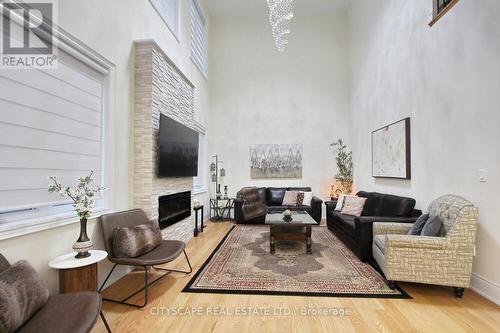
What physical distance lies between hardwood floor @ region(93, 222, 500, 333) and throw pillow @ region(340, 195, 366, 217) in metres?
1.96

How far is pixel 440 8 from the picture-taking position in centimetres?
317

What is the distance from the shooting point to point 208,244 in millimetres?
4352

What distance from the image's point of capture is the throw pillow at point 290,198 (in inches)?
243

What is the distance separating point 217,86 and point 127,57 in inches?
166

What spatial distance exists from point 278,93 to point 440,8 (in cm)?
420

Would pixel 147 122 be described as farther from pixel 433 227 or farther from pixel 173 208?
pixel 433 227

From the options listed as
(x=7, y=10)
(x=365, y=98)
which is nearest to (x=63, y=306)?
(x=7, y=10)

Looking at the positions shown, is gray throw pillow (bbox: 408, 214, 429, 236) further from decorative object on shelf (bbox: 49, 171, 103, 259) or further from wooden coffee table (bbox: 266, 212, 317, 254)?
decorative object on shelf (bbox: 49, 171, 103, 259)

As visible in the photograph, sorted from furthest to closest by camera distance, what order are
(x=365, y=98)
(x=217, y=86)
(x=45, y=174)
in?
(x=217, y=86), (x=365, y=98), (x=45, y=174)

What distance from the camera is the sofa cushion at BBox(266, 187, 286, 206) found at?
642cm

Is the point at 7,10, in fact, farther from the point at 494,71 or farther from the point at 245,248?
the point at 494,71

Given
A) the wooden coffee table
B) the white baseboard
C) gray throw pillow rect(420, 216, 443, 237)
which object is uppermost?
gray throw pillow rect(420, 216, 443, 237)

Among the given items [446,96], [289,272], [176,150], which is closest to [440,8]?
[446,96]

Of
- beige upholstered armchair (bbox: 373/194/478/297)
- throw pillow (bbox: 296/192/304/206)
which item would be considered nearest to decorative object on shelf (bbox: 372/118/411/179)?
beige upholstered armchair (bbox: 373/194/478/297)
